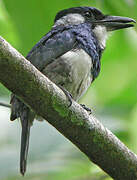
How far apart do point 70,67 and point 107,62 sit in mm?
952

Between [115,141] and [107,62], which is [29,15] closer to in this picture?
[115,141]

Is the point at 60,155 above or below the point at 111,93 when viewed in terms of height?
below

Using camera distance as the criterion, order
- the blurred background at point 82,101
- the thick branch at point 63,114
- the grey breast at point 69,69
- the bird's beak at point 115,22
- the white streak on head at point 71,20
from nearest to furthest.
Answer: the thick branch at point 63,114, the blurred background at point 82,101, the grey breast at point 69,69, the bird's beak at point 115,22, the white streak on head at point 71,20

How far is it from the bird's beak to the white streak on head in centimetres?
15

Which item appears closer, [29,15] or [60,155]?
[29,15]

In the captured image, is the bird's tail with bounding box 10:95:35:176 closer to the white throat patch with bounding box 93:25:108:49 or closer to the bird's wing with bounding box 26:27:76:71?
the bird's wing with bounding box 26:27:76:71

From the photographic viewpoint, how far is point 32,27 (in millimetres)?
2701

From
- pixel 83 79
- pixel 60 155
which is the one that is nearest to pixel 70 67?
pixel 83 79

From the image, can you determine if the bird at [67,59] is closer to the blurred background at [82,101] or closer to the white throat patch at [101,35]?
the white throat patch at [101,35]

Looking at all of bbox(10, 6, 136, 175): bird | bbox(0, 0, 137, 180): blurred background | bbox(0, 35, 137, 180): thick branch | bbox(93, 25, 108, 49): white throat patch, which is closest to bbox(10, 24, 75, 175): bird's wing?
bbox(10, 6, 136, 175): bird

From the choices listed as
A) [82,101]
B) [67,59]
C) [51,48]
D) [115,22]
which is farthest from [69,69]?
[82,101]

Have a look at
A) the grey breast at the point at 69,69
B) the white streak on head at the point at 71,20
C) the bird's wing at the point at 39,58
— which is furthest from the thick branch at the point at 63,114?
the white streak on head at the point at 71,20

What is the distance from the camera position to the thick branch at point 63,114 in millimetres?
2186

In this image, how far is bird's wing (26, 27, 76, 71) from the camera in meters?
3.09
